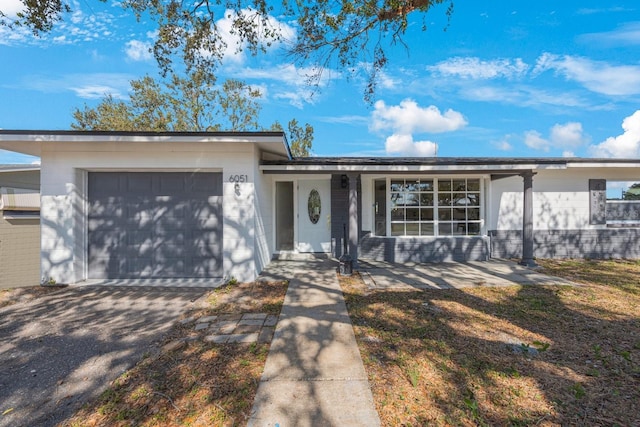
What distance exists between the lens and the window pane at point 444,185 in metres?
8.48

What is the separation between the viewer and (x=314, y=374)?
111 inches

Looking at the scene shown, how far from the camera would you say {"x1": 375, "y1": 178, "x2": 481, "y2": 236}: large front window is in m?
8.48

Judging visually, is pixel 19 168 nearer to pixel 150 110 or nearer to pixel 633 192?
pixel 150 110

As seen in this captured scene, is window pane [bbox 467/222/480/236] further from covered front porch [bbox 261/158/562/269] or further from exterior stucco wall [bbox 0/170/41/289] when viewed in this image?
exterior stucco wall [bbox 0/170/41/289]

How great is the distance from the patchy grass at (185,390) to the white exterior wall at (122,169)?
2.74 metres

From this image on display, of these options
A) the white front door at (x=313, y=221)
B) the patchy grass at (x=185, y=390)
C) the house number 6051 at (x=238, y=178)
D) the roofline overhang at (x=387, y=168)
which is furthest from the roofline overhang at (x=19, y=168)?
the patchy grass at (x=185, y=390)

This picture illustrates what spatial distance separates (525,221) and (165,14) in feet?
32.0

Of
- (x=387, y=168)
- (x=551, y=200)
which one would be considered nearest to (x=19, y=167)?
(x=387, y=168)

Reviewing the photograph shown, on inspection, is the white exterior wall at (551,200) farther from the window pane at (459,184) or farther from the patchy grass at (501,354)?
the patchy grass at (501,354)

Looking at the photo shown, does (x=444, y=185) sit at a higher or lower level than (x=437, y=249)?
higher

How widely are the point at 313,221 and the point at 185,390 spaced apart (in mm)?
6702

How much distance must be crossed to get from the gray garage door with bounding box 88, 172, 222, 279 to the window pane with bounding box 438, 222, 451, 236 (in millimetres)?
6044

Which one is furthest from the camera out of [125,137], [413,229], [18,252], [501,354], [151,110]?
[151,110]

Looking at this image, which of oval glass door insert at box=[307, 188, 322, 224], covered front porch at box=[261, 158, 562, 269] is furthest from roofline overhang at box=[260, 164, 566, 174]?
oval glass door insert at box=[307, 188, 322, 224]
